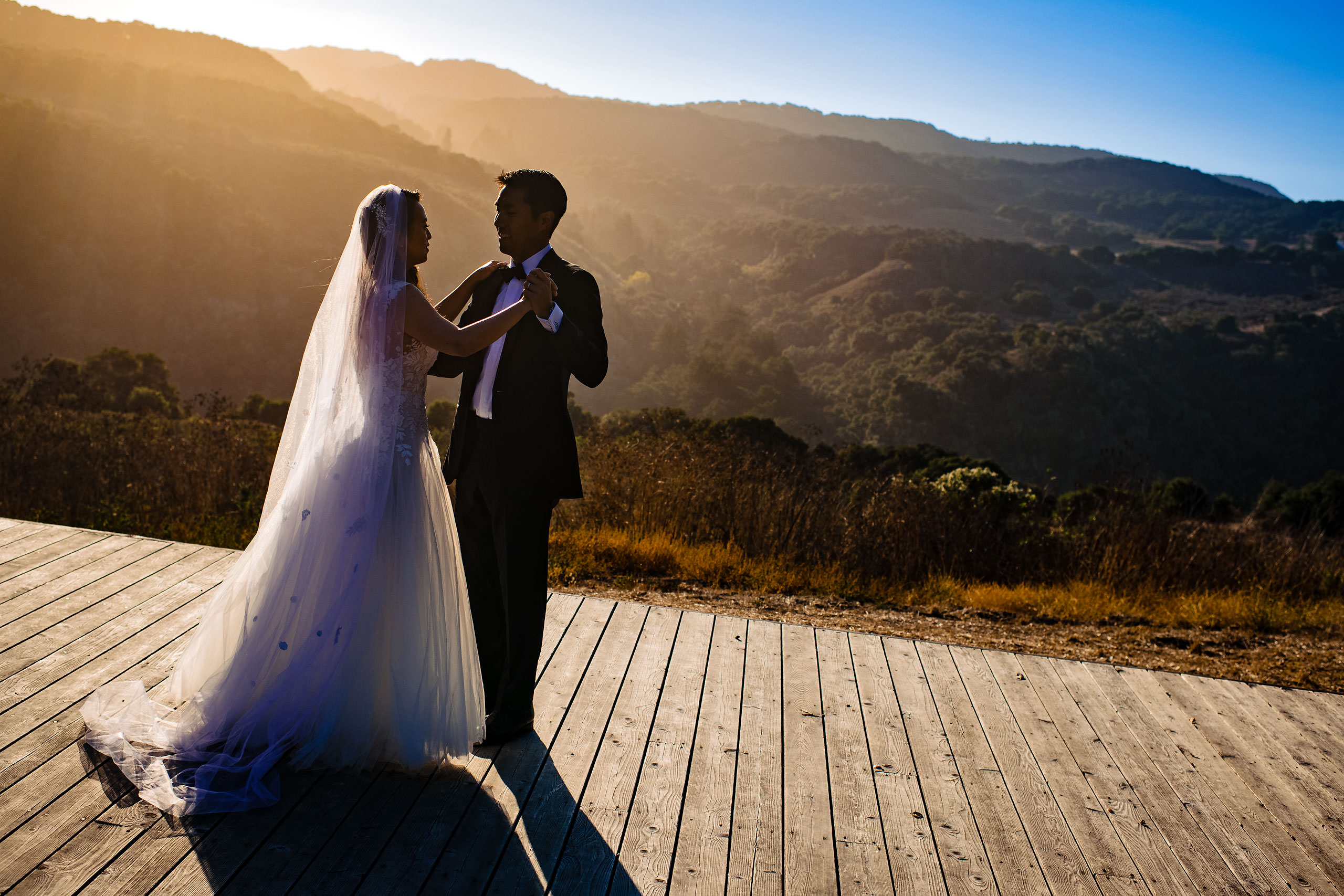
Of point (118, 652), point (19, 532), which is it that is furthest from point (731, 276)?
point (118, 652)

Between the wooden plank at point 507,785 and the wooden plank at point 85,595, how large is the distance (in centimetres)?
158

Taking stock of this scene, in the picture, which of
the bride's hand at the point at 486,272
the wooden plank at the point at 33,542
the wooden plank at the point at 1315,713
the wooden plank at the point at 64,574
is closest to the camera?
the bride's hand at the point at 486,272

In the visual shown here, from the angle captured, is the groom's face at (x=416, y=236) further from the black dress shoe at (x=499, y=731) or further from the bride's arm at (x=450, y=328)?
the black dress shoe at (x=499, y=731)

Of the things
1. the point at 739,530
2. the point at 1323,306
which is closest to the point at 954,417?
the point at 1323,306

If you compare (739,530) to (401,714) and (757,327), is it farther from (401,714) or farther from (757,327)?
(757,327)

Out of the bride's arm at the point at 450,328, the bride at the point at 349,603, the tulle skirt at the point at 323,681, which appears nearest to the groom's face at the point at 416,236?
the bride at the point at 349,603

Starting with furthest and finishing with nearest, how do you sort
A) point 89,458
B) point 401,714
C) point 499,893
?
Result: point 89,458, point 401,714, point 499,893

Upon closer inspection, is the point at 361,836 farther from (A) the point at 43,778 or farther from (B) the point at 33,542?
(B) the point at 33,542

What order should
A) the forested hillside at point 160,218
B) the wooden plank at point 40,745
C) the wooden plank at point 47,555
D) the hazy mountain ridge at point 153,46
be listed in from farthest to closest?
the hazy mountain ridge at point 153,46 → the forested hillside at point 160,218 → the wooden plank at point 47,555 → the wooden plank at point 40,745

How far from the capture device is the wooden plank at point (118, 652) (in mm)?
2262

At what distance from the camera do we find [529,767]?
2.22 meters

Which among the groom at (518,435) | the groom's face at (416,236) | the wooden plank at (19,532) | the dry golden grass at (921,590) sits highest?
the groom's face at (416,236)

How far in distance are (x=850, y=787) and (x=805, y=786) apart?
0.12m

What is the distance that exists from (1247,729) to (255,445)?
6054 millimetres
